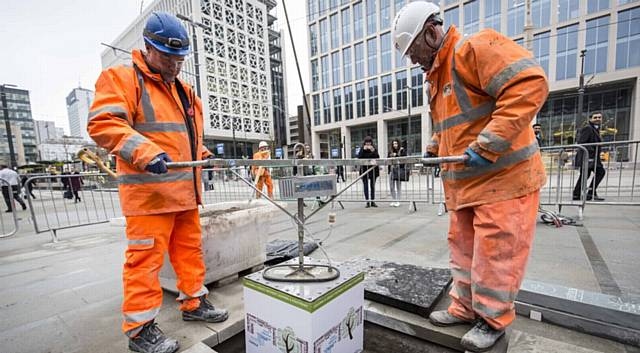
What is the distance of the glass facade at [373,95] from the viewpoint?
31617mm

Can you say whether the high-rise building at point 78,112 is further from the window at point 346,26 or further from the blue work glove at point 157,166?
the blue work glove at point 157,166

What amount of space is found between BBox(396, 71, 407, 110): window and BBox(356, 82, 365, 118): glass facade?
4.37 m

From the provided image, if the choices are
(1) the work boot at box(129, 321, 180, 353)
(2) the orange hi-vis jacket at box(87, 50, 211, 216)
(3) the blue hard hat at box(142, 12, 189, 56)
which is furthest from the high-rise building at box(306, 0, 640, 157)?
(1) the work boot at box(129, 321, 180, 353)

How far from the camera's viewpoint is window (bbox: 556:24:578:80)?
20938 mm

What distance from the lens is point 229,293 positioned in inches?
91.4

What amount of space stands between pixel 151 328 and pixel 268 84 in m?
47.2

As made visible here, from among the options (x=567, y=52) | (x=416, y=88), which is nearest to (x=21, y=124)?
(x=416, y=88)

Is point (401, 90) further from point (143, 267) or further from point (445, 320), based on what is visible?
point (143, 267)

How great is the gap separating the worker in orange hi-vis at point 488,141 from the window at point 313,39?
37.8 metres

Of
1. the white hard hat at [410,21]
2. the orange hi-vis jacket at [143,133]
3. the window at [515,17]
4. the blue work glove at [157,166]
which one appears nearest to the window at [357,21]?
the window at [515,17]

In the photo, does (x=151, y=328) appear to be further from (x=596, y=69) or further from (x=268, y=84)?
(x=268, y=84)

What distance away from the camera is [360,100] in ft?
109

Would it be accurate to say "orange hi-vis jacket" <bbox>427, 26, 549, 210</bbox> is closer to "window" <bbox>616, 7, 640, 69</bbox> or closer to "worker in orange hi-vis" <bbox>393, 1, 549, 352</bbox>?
"worker in orange hi-vis" <bbox>393, 1, 549, 352</bbox>

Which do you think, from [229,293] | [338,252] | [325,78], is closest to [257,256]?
[229,293]
